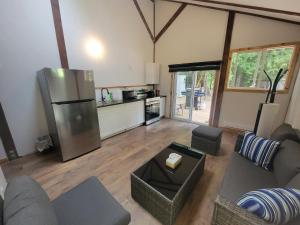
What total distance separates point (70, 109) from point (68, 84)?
42cm

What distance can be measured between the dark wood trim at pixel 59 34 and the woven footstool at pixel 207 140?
3019mm

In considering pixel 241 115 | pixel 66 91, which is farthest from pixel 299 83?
pixel 66 91

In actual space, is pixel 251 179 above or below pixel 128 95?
below

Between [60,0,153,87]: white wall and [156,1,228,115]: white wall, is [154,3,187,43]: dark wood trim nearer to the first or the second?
[156,1,228,115]: white wall

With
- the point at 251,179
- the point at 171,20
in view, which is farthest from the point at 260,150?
the point at 171,20

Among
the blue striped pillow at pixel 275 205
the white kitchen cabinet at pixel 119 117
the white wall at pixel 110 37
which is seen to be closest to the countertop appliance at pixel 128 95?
the white kitchen cabinet at pixel 119 117

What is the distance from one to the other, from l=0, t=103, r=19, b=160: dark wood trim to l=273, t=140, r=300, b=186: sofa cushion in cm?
384

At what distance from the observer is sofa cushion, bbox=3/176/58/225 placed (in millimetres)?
734

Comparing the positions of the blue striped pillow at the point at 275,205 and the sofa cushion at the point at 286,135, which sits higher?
the sofa cushion at the point at 286,135

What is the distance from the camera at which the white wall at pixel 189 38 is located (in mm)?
3602

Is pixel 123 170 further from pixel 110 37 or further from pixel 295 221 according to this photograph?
pixel 110 37

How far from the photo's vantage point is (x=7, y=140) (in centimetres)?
232

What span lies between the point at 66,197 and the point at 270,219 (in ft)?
5.03

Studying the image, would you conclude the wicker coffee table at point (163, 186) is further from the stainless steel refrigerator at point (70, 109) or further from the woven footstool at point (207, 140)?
the stainless steel refrigerator at point (70, 109)
